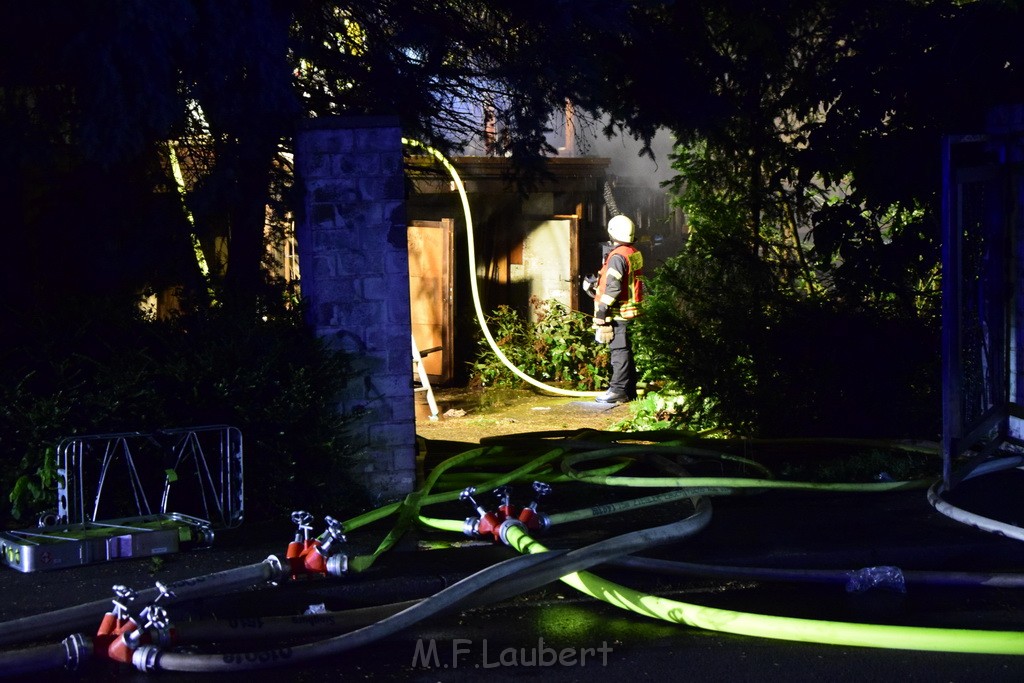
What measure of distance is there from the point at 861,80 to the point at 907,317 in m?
2.00

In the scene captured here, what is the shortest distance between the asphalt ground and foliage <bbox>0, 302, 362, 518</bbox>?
1.42 feet

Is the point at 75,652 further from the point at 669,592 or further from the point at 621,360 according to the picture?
the point at 621,360

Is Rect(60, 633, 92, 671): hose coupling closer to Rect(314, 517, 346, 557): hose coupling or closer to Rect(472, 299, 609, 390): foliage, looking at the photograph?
Rect(314, 517, 346, 557): hose coupling

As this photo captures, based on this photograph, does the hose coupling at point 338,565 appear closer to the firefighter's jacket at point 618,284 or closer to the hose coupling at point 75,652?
the hose coupling at point 75,652

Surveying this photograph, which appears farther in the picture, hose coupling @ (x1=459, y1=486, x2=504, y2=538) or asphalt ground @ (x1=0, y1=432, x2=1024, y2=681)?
hose coupling @ (x1=459, y1=486, x2=504, y2=538)

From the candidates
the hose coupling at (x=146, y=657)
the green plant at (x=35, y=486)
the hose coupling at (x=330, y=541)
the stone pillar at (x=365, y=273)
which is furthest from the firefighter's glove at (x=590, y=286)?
the hose coupling at (x=146, y=657)

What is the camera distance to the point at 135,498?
6.38 meters

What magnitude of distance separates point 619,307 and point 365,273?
6.34m

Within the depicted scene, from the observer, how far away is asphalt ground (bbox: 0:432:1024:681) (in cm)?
456

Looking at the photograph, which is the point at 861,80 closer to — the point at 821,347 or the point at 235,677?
the point at 821,347

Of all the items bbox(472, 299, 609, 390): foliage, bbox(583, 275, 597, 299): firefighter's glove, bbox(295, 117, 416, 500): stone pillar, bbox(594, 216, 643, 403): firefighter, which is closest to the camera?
bbox(295, 117, 416, 500): stone pillar

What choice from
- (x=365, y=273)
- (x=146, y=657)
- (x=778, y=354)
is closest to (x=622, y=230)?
(x=778, y=354)

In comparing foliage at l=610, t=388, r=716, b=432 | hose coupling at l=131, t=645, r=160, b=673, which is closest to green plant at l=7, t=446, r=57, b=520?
hose coupling at l=131, t=645, r=160, b=673

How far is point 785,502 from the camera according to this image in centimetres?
711
